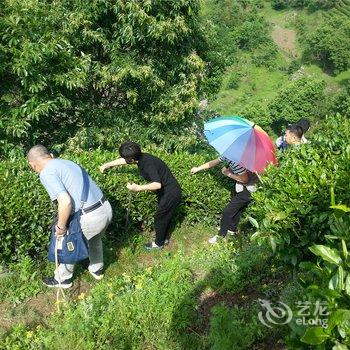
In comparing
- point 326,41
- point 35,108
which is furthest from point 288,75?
point 35,108

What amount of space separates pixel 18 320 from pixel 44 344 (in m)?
0.77

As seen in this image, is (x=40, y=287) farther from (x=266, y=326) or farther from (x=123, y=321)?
(x=266, y=326)

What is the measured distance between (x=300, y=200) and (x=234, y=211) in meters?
2.21

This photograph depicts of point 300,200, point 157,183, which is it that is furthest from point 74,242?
point 300,200

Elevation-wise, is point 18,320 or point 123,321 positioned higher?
point 123,321

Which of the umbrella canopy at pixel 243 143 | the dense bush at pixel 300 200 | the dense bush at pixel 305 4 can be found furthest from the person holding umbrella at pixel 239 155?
the dense bush at pixel 305 4

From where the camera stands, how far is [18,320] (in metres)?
4.33

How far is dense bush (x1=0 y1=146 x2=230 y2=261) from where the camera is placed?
16.1 ft

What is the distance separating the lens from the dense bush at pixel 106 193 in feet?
16.1

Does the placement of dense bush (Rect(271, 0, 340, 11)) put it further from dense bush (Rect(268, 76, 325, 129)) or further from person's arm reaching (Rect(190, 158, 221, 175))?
person's arm reaching (Rect(190, 158, 221, 175))

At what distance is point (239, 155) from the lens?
5.40 m

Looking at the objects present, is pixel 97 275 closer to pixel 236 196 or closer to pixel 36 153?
pixel 36 153

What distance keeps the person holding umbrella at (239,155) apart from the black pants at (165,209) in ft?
2.37

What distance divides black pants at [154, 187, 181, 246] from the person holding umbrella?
0.72m
